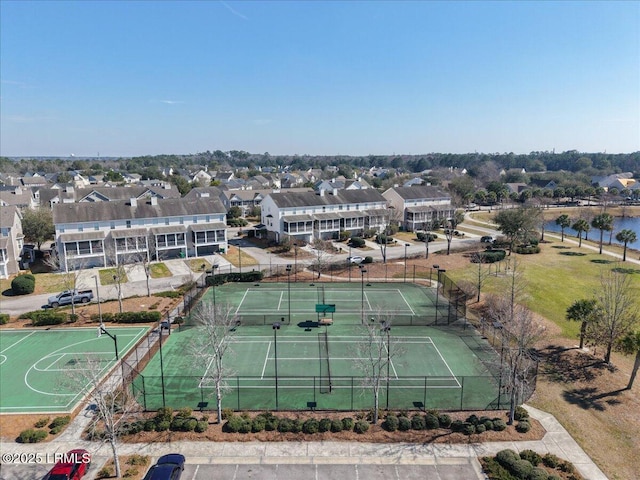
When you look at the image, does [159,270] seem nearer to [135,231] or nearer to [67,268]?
[135,231]

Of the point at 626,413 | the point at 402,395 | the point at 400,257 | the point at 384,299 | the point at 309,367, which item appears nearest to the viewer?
the point at 626,413

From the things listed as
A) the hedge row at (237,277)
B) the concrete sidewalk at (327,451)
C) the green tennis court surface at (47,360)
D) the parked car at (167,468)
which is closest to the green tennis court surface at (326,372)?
the concrete sidewalk at (327,451)

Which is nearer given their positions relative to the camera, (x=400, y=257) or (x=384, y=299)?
(x=384, y=299)

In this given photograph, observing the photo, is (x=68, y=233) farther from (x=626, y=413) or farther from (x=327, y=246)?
(x=626, y=413)

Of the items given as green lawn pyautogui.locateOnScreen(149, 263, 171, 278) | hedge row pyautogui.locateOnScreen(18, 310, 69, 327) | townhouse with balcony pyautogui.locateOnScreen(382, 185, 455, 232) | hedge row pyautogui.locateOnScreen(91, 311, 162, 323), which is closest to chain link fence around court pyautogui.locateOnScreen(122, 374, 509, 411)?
hedge row pyautogui.locateOnScreen(91, 311, 162, 323)

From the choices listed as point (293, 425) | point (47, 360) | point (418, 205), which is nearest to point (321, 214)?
point (418, 205)

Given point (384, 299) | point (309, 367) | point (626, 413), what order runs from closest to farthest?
point (626, 413), point (309, 367), point (384, 299)

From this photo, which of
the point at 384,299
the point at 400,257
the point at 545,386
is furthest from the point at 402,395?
the point at 400,257
